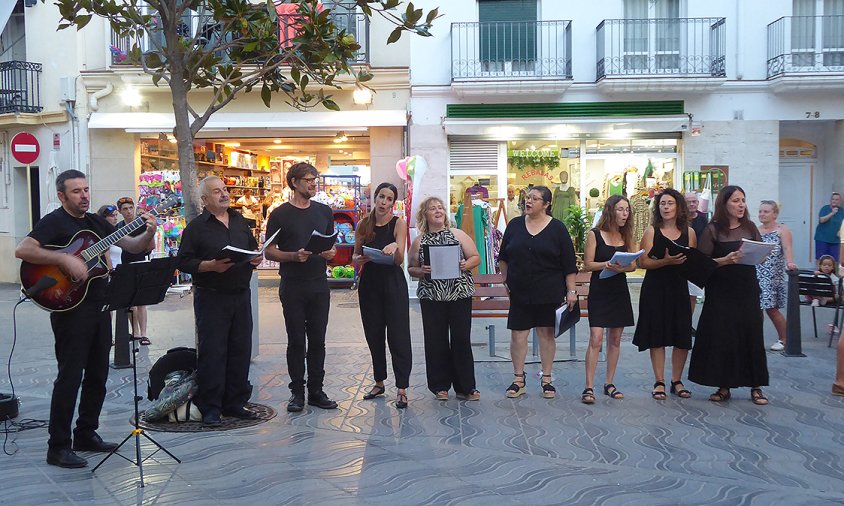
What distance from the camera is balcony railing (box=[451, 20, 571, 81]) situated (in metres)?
16.8

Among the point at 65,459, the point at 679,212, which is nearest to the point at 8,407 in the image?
the point at 65,459

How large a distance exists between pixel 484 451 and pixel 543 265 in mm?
2005

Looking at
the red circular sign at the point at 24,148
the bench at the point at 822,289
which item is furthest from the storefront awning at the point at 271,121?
the bench at the point at 822,289

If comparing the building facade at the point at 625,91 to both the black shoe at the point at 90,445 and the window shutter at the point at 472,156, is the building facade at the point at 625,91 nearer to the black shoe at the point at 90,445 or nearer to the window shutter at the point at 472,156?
the window shutter at the point at 472,156

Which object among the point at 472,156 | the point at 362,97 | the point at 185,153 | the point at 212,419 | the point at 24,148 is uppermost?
the point at 362,97

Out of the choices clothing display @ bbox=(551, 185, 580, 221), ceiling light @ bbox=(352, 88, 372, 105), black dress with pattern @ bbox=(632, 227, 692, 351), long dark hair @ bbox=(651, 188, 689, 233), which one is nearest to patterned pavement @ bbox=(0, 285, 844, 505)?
black dress with pattern @ bbox=(632, 227, 692, 351)

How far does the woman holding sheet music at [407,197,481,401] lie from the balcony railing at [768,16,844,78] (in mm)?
12238

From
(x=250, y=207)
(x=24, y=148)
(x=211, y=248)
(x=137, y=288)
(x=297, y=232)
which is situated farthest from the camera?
(x=250, y=207)

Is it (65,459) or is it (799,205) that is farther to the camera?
(799,205)

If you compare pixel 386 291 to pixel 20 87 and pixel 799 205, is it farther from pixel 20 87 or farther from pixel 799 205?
pixel 20 87

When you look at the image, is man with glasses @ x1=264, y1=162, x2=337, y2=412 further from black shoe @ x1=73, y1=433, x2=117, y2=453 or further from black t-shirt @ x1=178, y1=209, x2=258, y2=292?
black shoe @ x1=73, y1=433, x2=117, y2=453

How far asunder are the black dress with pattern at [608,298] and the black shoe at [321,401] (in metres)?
2.39

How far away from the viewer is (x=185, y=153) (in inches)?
260

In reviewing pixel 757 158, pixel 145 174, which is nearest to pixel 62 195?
pixel 145 174
